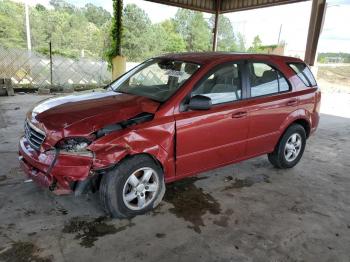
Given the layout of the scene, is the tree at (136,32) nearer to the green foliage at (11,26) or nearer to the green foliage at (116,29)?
the green foliage at (11,26)

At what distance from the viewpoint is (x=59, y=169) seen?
2.67 meters

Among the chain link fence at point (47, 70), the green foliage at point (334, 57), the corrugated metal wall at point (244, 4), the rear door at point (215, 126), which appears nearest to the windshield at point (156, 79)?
the rear door at point (215, 126)

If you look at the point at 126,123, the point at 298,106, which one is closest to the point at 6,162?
the point at 126,123

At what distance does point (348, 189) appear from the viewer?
13.1 feet

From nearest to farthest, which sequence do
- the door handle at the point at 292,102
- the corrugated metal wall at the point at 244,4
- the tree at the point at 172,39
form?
1. the door handle at the point at 292,102
2. the corrugated metal wall at the point at 244,4
3. the tree at the point at 172,39

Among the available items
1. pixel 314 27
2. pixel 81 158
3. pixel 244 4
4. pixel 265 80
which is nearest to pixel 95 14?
pixel 244 4

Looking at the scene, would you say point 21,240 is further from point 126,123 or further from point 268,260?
point 268,260

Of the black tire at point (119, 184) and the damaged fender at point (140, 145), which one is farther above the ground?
the damaged fender at point (140, 145)

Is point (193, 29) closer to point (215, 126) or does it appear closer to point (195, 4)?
point (195, 4)

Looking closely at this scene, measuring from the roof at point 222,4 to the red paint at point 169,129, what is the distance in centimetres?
882

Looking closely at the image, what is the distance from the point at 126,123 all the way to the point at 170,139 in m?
0.47

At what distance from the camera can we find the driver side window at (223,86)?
333 centimetres

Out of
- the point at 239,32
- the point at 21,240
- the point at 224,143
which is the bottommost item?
the point at 21,240

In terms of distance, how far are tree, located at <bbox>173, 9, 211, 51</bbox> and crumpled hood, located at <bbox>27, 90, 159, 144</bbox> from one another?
24967mm
